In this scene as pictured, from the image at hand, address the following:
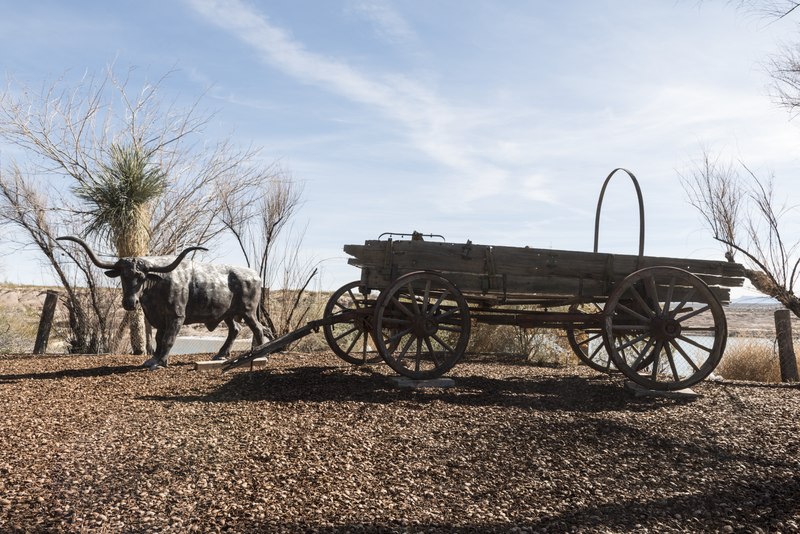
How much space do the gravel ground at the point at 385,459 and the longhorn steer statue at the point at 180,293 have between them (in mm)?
1103

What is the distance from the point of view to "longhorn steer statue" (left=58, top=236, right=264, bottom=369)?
6996mm

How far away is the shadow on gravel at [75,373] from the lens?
22.6 feet

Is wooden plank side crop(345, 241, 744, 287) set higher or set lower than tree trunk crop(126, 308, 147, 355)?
higher

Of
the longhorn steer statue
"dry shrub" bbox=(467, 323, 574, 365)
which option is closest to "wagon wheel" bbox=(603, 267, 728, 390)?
"dry shrub" bbox=(467, 323, 574, 365)

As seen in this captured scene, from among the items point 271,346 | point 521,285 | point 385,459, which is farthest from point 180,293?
point 385,459

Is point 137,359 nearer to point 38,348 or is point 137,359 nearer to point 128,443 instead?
point 38,348

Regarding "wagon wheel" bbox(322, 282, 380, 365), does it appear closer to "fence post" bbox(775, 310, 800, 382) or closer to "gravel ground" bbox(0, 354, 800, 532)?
"gravel ground" bbox(0, 354, 800, 532)

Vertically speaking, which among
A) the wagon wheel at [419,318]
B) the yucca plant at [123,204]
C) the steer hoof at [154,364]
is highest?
the yucca plant at [123,204]

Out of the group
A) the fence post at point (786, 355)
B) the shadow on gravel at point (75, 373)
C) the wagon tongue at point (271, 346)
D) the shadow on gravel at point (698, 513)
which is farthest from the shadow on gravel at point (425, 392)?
the fence post at point (786, 355)

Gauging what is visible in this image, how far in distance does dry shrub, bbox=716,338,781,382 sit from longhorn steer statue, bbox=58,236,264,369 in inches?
292

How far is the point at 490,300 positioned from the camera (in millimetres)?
6789

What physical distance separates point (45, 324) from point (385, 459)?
29.3ft

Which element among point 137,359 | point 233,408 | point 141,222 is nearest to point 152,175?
point 141,222

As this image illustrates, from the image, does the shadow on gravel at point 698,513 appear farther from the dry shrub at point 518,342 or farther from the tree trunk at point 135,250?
the tree trunk at point 135,250
